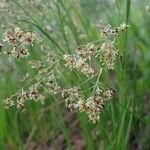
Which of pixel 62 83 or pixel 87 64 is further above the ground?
pixel 62 83

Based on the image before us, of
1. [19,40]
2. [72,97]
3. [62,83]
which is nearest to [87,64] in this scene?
[72,97]

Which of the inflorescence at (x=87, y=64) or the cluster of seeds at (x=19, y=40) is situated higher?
the cluster of seeds at (x=19, y=40)

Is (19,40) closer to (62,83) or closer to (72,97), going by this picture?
(72,97)

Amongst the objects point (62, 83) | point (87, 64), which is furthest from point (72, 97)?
point (62, 83)

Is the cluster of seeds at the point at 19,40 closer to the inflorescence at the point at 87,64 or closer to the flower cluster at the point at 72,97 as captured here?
the inflorescence at the point at 87,64

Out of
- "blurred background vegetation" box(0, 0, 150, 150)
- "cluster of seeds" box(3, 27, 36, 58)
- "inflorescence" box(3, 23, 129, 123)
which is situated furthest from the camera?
"blurred background vegetation" box(0, 0, 150, 150)

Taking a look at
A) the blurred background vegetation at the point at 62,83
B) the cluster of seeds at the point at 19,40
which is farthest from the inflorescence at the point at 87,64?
the blurred background vegetation at the point at 62,83

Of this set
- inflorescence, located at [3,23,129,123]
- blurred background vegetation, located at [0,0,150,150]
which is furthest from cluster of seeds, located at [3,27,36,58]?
blurred background vegetation, located at [0,0,150,150]

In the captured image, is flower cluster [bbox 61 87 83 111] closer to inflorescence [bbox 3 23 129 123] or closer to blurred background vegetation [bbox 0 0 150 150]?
inflorescence [bbox 3 23 129 123]

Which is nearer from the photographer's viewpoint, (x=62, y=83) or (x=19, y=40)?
(x=19, y=40)

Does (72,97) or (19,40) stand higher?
(19,40)

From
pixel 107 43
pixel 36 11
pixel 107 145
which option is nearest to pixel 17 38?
pixel 107 43
